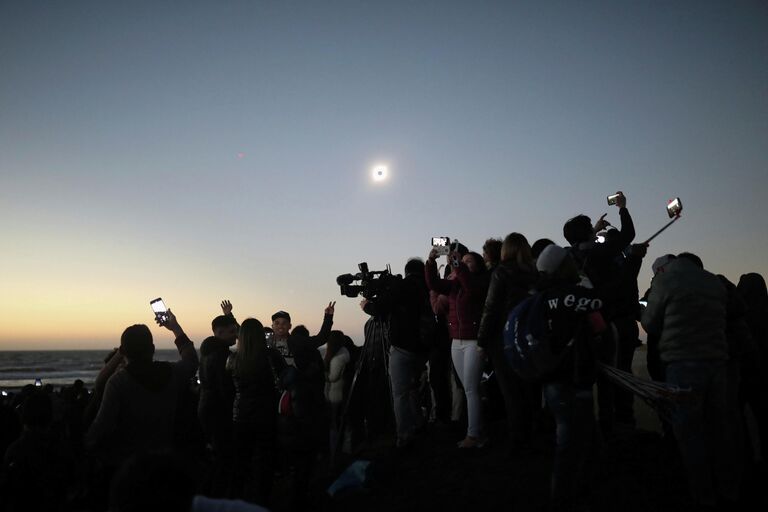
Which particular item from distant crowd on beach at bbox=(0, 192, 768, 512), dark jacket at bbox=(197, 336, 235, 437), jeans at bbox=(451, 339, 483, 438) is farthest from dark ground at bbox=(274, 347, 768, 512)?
dark jacket at bbox=(197, 336, 235, 437)

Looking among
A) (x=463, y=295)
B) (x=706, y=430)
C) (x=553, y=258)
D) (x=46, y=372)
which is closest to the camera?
(x=553, y=258)

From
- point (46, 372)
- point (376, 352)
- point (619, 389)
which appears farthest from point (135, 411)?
point (46, 372)

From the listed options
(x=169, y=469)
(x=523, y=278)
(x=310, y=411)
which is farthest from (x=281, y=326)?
(x=169, y=469)

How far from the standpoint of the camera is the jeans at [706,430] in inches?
156

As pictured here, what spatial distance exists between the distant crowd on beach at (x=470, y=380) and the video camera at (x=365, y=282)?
0.03 metres

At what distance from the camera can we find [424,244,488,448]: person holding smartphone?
532 centimetres

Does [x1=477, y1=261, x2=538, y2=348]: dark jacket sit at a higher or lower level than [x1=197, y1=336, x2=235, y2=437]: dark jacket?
higher

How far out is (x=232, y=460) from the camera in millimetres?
5055

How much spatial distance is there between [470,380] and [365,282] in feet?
5.74

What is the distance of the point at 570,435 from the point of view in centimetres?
362

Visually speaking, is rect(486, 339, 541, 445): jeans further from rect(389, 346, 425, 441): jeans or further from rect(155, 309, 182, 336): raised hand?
rect(155, 309, 182, 336): raised hand

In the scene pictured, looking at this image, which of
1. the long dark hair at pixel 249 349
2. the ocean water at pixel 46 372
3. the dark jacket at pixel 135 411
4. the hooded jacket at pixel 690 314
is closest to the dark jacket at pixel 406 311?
the long dark hair at pixel 249 349

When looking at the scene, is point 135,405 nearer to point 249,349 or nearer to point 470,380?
point 249,349

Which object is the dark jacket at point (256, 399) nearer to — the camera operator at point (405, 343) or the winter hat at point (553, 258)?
the camera operator at point (405, 343)
